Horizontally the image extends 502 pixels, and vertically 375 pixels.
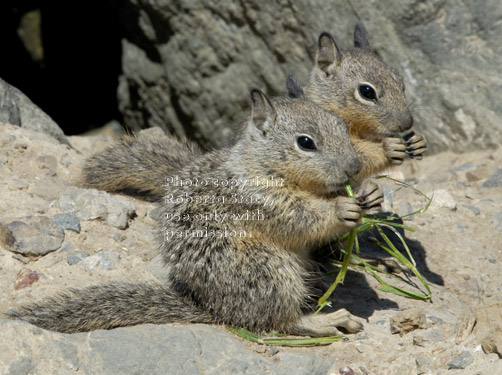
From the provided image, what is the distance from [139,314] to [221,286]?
552 millimetres

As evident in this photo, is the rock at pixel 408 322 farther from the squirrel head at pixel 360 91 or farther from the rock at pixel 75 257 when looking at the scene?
the rock at pixel 75 257

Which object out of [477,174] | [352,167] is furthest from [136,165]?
[477,174]

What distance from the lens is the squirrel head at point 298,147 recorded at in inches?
170

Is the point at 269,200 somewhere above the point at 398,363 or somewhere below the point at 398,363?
above

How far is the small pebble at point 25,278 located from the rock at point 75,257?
259 millimetres

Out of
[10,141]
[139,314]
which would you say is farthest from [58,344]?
[10,141]

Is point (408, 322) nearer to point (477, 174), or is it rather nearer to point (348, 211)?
point (348, 211)

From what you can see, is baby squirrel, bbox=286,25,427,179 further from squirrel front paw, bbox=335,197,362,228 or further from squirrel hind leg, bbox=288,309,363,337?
squirrel hind leg, bbox=288,309,363,337

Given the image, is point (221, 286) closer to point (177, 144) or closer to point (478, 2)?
point (177, 144)

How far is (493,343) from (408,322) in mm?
595

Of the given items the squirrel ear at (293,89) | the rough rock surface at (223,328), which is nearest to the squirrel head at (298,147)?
the squirrel ear at (293,89)

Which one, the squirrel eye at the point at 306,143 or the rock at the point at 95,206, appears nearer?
the squirrel eye at the point at 306,143

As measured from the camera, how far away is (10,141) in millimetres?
5938

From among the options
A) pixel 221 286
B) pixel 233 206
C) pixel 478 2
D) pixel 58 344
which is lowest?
pixel 58 344
